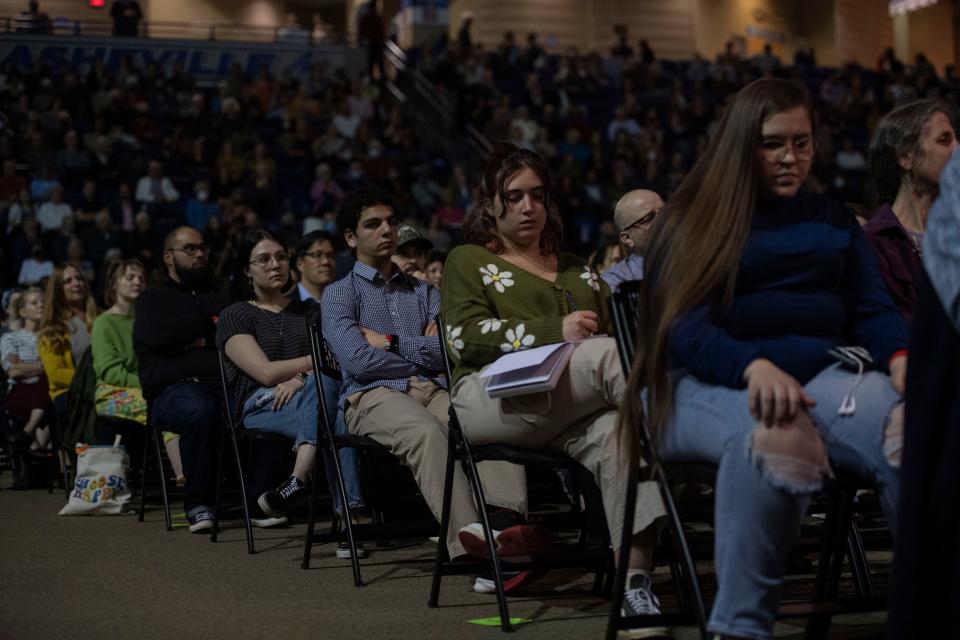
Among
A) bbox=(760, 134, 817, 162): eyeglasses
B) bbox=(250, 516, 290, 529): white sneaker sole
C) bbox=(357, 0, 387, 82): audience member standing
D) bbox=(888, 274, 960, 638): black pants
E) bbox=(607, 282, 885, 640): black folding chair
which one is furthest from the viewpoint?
bbox=(357, 0, 387, 82): audience member standing

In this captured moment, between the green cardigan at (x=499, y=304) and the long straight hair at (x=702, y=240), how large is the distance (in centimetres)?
79

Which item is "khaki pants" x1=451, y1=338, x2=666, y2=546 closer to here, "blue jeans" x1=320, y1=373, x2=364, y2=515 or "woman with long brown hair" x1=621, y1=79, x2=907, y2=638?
"woman with long brown hair" x1=621, y1=79, x2=907, y2=638

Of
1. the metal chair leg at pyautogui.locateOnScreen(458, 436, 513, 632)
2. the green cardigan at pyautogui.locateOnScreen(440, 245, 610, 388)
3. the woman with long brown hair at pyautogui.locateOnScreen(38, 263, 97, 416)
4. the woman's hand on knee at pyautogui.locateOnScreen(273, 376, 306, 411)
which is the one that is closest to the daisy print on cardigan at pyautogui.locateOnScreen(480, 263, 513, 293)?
the green cardigan at pyautogui.locateOnScreen(440, 245, 610, 388)

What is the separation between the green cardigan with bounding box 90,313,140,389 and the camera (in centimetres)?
634

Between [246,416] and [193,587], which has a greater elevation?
[246,416]

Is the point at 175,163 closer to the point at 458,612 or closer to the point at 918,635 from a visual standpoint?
the point at 458,612

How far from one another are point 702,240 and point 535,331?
37.4 inches

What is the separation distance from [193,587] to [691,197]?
7.48 ft

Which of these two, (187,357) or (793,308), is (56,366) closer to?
(187,357)

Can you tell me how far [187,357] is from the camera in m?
5.88

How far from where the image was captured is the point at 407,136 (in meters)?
17.0

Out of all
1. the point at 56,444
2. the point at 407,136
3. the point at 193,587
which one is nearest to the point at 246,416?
the point at 193,587

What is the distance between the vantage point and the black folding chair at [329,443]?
412cm

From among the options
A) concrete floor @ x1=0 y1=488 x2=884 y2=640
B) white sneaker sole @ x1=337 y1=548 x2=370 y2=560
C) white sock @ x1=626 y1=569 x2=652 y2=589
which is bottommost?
white sneaker sole @ x1=337 y1=548 x2=370 y2=560
